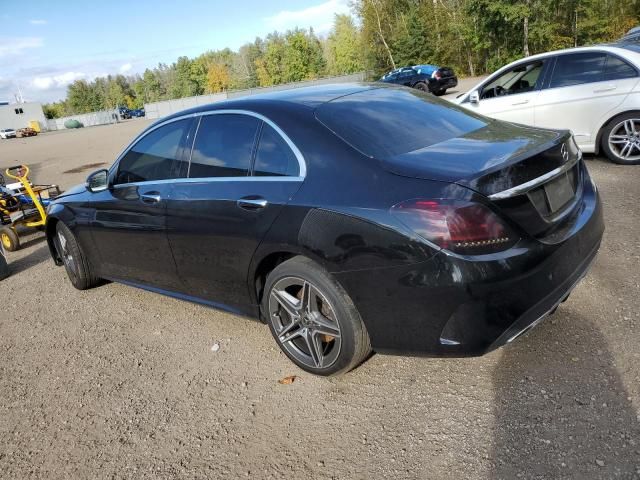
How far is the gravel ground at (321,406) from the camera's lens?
2.40 metres

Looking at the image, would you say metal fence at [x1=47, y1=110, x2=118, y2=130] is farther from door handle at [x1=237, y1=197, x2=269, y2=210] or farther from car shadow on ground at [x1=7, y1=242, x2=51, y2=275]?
door handle at [x1=237, y1=197, x2=269, y2=210]

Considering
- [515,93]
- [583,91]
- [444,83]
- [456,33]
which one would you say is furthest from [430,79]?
[456,33]

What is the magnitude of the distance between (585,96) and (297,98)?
17.9 feet

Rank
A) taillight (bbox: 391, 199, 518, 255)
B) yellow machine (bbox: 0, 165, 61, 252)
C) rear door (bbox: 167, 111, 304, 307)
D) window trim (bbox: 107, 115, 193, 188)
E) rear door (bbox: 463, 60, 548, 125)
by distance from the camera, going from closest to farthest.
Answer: taillight (bbox: 391, 199, 518, 255), rear door (bbox: 167, 111, 304, 307), window trim (bbox: 107, 115, 193, 188), yellow machine (bbox: 0, 165, 61, 252), rear door (bbox: 463, 60, 548, 125)

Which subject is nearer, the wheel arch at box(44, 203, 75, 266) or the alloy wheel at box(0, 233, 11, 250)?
the wheel arch at box(44, 203, 75, 266)

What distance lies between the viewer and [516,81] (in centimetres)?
792

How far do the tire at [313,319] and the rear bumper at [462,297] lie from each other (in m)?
0.10

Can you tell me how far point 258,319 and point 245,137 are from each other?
3.99ft

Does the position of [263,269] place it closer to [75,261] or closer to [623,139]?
[75,261]

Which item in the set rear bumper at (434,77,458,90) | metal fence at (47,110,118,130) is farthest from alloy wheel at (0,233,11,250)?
metal fence at (47,110,118,130)

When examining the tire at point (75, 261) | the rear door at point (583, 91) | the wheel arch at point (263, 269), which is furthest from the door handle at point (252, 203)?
the rear door at point (583, 91)

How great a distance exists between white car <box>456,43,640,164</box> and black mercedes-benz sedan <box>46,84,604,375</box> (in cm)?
436

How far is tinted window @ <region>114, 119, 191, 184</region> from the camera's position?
385 centimetres

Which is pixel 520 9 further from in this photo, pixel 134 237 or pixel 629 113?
pixel 134 237
